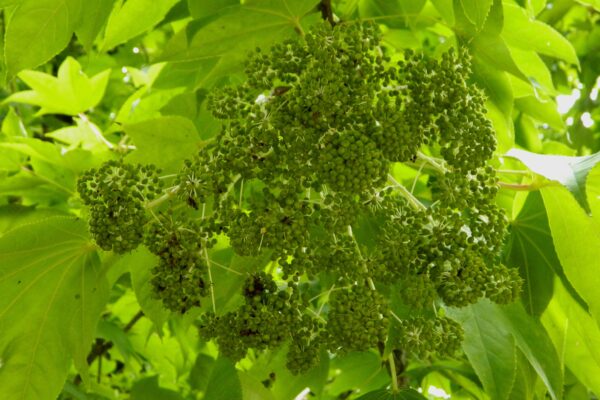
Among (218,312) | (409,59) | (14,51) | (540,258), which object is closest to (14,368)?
(218,312)

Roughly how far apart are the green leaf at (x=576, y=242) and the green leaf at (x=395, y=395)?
45 centimetres

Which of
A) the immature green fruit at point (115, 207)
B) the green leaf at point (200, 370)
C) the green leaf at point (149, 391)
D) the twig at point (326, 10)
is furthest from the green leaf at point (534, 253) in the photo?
the green leaf at point (200, 370)

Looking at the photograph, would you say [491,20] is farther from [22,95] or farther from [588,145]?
[588,145]

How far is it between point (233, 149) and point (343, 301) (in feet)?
1.03

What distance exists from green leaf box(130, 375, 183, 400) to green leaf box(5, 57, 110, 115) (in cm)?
93

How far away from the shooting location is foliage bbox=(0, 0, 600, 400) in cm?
131

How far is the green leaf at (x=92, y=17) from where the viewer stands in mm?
1535

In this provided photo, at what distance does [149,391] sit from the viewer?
2.30 m

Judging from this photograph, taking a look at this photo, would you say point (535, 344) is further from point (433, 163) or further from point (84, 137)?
point (84, 137)

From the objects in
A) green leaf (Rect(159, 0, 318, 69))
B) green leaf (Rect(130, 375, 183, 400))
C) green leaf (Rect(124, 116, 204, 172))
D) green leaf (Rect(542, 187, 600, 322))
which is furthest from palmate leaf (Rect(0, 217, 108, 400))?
green leaf (Rect(542, 187, 600, 322))

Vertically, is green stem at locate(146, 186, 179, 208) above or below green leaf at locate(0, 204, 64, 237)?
above

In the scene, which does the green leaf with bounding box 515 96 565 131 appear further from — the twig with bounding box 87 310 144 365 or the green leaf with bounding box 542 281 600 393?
the twig with bounding box 87 310 144 365

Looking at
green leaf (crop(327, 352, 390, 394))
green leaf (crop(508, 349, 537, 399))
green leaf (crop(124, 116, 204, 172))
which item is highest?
green leaf (crop(124, 116, 204, 172))

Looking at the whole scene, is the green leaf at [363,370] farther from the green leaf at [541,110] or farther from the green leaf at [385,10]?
the green leaf at [385,10]
